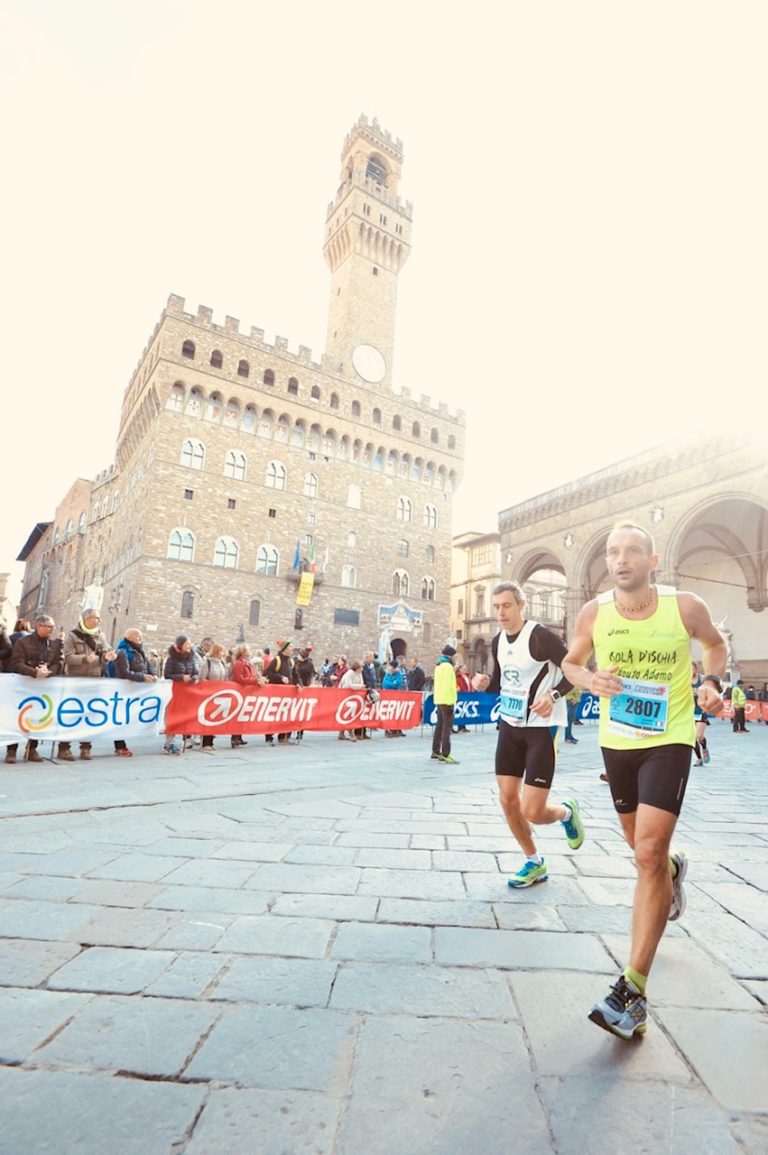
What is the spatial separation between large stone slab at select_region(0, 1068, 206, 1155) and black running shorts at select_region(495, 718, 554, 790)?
89.4 inches

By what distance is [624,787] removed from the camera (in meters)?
2.38

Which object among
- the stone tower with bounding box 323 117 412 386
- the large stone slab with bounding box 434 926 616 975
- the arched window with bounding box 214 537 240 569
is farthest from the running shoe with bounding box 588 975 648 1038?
the stone tower with bounding box 323 117 412 386

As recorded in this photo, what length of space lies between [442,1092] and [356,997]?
A: 54 cm

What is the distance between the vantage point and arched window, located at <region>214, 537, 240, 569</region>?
30406 millimetres

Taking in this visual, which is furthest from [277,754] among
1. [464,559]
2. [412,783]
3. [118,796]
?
[464,559]

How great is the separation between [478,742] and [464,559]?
3591 centimetres

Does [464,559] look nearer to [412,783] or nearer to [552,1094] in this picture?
[412,783]

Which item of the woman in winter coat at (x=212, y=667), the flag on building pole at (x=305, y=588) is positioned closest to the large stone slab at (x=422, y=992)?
the woman in winter coat at (x=212, y=667)

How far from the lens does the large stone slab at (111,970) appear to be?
2.00 m

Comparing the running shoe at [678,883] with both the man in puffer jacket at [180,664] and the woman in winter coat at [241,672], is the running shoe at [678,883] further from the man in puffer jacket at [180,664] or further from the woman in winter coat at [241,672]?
the woman in winter coat at [241,672]

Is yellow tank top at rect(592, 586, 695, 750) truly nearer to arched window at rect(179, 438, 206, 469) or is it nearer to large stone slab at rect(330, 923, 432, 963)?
large stone slab at rect(330, 923, 432, 963)

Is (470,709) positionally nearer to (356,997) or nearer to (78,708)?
(78,708)

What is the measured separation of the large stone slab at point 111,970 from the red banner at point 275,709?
Result: 6591 millimetres

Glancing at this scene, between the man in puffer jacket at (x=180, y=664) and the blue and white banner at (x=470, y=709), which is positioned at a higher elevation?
the man in puffer jacket at (x=180, y=664)
